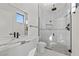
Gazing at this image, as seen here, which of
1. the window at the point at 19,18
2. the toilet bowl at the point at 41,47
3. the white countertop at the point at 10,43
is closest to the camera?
the white countertop at the point at 10,43

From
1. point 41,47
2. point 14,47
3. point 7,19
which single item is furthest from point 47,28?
point 7,19

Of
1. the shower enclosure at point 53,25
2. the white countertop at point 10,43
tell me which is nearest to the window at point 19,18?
the white countertop at point 10,43

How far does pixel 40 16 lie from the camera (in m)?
2.80

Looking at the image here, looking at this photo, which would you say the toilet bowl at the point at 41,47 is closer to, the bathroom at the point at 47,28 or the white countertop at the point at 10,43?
the bathroom at the point at 47,28

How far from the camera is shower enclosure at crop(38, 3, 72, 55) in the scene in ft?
9.03

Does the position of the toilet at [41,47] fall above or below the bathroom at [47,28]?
below

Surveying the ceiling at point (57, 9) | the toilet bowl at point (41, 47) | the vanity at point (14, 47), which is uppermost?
the ceiling at point (57, 9)

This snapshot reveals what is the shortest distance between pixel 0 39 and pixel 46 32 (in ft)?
5.78

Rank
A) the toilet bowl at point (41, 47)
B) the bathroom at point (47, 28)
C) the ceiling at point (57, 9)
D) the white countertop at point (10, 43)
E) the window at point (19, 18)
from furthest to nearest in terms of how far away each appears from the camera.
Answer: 1. the ceiling at point (57, 9)
2. the toilet bowl at point (41, 47)
3. the bathroom at point (47, 28)
4. the window at point (19, 18)
5. the white countertop at point (10, 43)

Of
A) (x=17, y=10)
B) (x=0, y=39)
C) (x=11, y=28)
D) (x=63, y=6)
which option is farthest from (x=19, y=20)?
(x=63, y=6)

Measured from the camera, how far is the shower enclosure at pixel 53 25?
275 cm

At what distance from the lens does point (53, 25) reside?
9.44 feet

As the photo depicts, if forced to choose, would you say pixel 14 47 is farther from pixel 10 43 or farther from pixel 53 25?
pixel 53 25

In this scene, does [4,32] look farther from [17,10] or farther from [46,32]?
[46,32]
